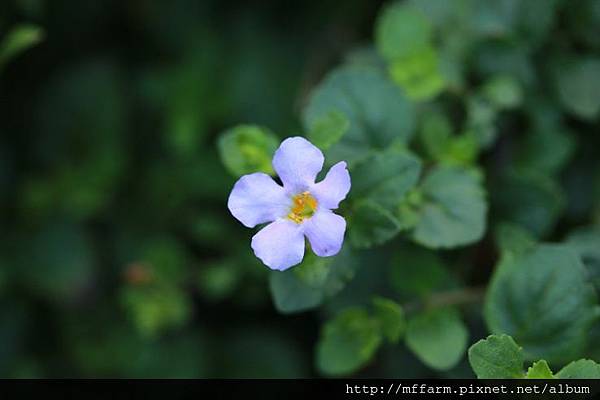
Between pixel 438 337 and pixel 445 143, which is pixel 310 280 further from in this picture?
pixel 445 143

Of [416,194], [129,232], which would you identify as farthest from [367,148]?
[129,232]

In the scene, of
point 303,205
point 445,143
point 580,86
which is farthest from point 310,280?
point 580,86

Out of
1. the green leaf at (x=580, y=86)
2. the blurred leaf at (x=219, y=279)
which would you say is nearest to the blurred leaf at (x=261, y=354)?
the blurred leaf at (x=219, y=279)

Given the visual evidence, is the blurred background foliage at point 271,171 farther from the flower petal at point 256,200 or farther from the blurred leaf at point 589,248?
the flower petal at point 256,200

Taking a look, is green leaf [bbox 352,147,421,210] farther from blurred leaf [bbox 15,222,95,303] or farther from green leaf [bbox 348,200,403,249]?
blurred leaf [bbox 15,222,95,303]

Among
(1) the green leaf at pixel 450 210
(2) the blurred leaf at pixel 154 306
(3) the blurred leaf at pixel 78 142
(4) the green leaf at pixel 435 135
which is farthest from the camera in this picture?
(3) the blurred leaf at pixel 78 142

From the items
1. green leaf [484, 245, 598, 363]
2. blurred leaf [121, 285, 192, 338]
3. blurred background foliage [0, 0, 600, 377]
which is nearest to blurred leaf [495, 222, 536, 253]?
blurred background foliage [0, 0, 600, 377]

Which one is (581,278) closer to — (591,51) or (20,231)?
(591,51)
